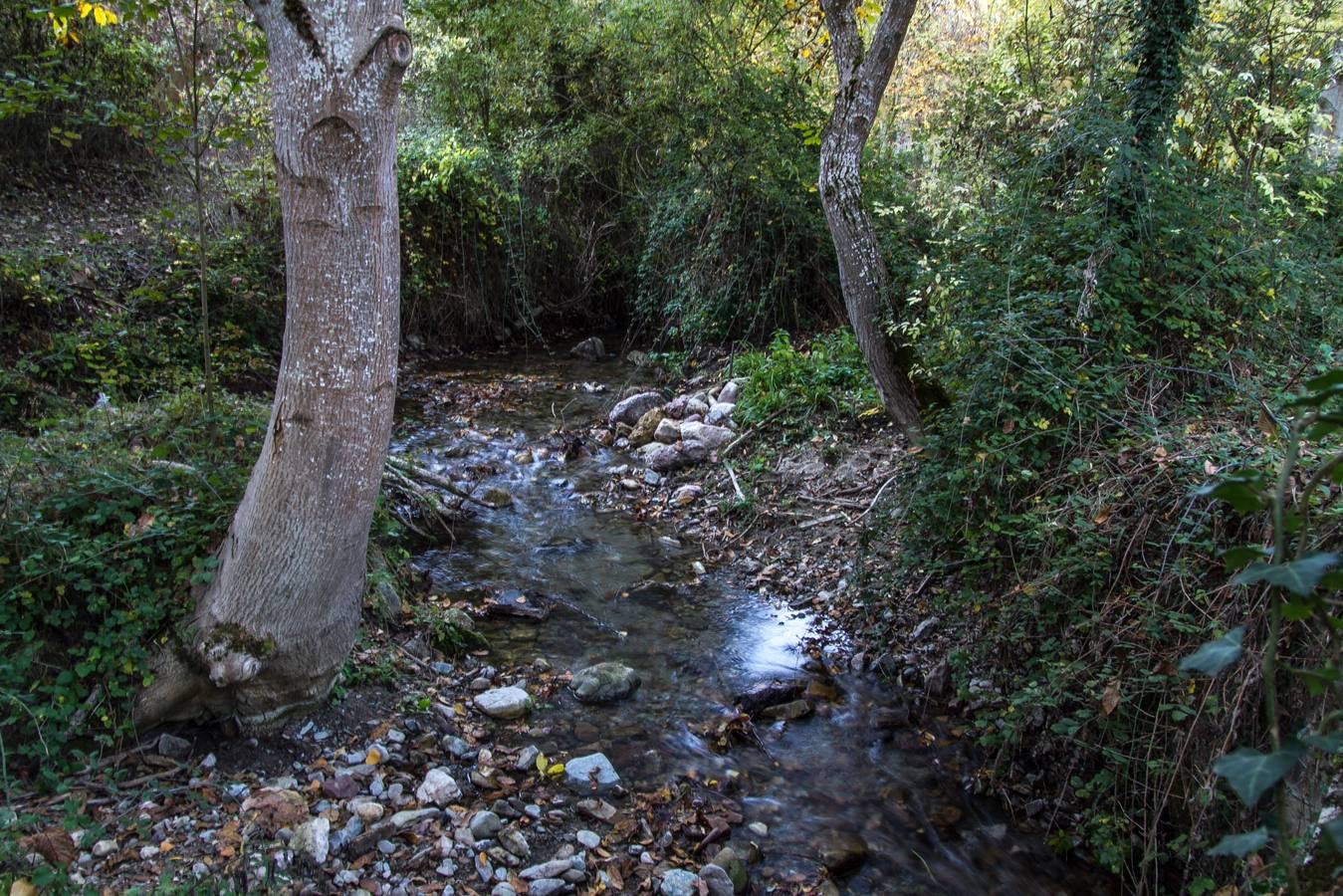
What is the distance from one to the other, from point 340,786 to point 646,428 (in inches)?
210

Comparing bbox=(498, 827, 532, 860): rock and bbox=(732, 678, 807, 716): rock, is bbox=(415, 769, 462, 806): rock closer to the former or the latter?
bbox=(498, 827, 532, 860): rock

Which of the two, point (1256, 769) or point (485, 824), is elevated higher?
point (1256, 769)

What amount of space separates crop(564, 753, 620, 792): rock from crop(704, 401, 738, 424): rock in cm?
446

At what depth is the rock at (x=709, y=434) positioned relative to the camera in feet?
24.4

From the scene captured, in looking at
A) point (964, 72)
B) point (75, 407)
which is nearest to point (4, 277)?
point (75, 407)

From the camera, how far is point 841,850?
335 cm

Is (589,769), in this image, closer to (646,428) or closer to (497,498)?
(497,498)

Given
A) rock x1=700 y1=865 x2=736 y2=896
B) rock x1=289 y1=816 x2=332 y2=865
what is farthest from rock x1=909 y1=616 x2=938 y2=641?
rock x1=289 y1=816 x2=332 y2=865

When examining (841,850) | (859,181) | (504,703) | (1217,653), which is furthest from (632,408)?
(1217,653)

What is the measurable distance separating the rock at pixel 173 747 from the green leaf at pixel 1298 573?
3.43 metres

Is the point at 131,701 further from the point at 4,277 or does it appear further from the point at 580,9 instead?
the point at 580,9

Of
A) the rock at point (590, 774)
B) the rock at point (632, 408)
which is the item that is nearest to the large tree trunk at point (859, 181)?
the rock at point (590, 774)

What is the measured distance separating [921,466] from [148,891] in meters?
3.62

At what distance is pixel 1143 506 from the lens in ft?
10.7
